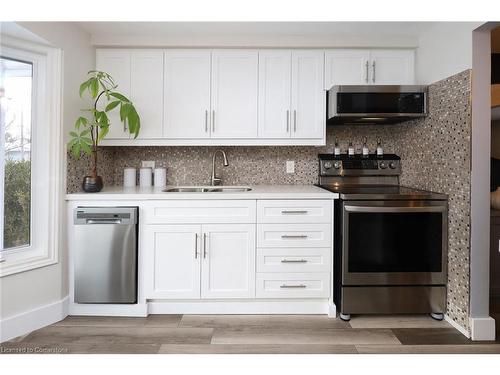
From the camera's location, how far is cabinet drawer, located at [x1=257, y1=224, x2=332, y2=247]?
2492mm

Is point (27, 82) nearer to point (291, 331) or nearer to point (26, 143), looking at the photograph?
point (26, 143)

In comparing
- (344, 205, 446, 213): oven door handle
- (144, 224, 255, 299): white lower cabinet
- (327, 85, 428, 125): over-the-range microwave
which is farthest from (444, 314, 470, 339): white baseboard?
(327, 85, 428, 125): over-the-range microwave

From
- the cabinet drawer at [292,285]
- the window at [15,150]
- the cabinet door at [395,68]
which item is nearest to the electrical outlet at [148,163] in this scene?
the window at [15,150]

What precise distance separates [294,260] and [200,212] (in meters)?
0.76

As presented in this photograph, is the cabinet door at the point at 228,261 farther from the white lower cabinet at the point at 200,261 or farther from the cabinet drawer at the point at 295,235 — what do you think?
the cabinet drawer at the point at 295,235

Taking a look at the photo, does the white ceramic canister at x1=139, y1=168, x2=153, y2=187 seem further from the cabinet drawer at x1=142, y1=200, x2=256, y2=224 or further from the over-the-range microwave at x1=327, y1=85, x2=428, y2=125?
the over-the-range microwave at x1=327, y1=85, x2=428, y2=125

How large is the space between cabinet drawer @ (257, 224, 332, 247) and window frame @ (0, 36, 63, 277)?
4.76 ft

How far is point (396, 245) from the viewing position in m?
2.44

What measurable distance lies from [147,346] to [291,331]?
91 centimetres

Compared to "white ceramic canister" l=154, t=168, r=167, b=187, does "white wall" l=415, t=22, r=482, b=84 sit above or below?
above

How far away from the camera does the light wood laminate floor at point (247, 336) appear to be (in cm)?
207

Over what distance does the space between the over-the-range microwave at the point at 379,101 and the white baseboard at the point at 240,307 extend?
4.76 feet

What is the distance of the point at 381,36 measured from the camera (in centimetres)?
282

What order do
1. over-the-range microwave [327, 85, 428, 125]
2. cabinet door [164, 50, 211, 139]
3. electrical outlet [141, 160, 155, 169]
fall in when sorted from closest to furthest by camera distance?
1. over-the-range microwave [327, 85, 428, 125]
2. cabinet door [164, 50, 211, 139]
3. electrical outlet [141, 160, 155, 169]
